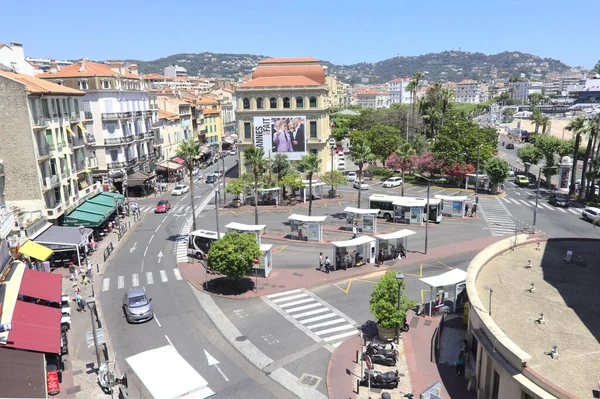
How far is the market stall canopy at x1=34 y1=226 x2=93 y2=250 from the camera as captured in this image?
40.8 metres

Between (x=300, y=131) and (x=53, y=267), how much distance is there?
4860 centimetres

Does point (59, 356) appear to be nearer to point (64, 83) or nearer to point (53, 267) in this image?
point (53, 267)

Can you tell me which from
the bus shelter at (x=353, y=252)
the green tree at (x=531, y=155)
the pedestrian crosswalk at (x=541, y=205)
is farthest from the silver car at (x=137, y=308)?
the green tree at (x=531, y=155)

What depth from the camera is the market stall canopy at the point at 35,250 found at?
36.0 meters

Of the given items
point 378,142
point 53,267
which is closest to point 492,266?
point 53,267

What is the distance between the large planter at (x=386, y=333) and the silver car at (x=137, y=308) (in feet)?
49.9

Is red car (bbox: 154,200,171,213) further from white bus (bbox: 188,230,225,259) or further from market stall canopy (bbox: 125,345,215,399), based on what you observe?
market stall canopy (bbox: 125,345,215,399)

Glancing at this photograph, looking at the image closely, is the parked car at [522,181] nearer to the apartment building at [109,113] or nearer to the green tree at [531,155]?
the green tree at [531,155]

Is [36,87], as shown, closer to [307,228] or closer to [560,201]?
[307,228]

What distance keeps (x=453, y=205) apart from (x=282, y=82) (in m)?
39.5

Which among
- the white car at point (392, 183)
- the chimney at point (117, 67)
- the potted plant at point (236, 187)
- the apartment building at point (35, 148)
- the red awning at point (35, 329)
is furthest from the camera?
the white car at point (392, 183)

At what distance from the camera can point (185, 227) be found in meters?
55.7

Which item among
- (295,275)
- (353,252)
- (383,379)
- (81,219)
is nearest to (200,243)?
(295,275)

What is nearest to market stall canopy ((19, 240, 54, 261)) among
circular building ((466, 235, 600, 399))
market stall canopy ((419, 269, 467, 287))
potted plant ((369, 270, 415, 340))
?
potted plant ((369, 270, 415, 340))
